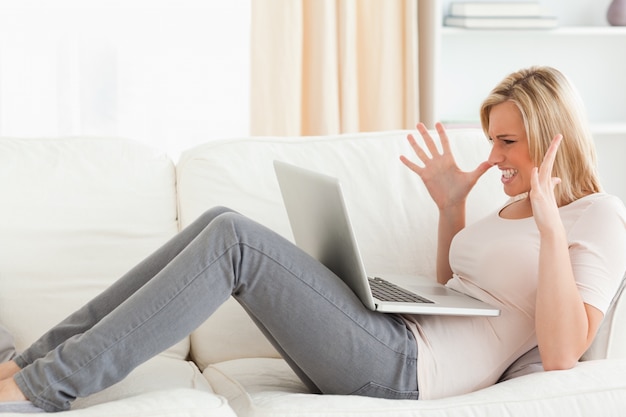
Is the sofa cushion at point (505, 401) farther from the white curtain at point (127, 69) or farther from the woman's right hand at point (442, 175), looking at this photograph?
the white curtain at point (127, 69)

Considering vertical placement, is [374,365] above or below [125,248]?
below

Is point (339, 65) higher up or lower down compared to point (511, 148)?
higher up

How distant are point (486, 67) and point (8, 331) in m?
2.08

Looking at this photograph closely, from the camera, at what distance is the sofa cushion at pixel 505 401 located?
4.76 ft

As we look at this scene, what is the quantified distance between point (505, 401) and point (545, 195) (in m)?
0.38

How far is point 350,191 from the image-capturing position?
211 centimetres

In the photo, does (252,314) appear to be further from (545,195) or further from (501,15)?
(501,15)

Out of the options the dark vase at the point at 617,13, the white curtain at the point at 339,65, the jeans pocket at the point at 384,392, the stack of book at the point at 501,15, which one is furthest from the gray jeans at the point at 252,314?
the dark vase at the point at 617,13

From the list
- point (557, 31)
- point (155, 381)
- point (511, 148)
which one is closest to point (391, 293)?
point (511, 148)

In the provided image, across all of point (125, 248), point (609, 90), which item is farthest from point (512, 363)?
point (609, 90)

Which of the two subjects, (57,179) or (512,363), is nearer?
(512,363)

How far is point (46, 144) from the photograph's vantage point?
82.4 inches

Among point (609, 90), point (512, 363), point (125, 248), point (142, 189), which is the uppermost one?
point (609, 90)

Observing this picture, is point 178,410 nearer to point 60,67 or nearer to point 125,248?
point 125,248
